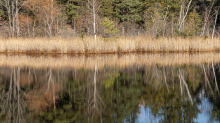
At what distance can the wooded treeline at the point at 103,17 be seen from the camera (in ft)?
92.3

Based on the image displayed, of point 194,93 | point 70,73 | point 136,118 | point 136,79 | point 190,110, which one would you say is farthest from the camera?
point 70,73

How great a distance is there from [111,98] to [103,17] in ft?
92.0

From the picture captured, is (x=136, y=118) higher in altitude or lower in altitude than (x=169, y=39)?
lower

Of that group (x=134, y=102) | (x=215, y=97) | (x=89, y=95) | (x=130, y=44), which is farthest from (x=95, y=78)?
(x=130, y=44)

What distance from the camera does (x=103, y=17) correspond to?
32688 millimetres

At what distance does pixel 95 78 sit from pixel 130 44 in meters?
10.4

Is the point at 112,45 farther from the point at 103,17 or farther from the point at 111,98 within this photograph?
the point at 103,17

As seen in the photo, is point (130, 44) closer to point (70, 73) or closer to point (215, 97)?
point (70, 73)

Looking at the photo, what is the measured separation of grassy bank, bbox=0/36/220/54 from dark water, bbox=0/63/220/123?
932 centimetres

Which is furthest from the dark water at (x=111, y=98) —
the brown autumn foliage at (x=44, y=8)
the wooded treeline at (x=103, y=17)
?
the brown autumn foliage at (x=44, y=8)

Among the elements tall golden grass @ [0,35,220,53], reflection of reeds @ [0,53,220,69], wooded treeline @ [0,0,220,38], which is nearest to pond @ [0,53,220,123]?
reflection of reeds @ [0,53,220,69]

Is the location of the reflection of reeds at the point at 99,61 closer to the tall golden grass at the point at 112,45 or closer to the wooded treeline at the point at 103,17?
the tall golden grass at the point at 112,45

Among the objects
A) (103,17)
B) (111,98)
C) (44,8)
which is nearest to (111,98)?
(111,98)

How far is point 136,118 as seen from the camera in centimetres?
423
